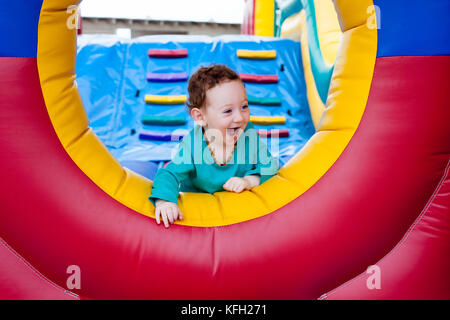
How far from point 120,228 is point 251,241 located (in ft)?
1.04

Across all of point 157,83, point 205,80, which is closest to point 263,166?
point 205,80

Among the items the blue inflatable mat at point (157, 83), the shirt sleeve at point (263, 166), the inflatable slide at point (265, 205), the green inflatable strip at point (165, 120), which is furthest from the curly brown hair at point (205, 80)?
the green inflatable strip at point (165, 120)

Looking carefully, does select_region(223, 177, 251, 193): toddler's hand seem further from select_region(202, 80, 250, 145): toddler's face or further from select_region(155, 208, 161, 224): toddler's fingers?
select_region(155, 208, 161, 224): toddler's fingers

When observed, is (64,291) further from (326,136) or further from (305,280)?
(326,136)

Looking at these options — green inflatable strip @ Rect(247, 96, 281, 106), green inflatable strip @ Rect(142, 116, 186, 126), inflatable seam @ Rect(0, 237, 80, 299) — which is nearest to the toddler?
inflatable seam @ Rect(0, 237, 80, 299)

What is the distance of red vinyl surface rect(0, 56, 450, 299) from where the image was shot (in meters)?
0.87

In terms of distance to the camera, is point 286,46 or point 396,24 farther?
point 286,46

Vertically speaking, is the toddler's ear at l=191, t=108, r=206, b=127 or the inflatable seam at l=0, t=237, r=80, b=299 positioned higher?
the toddler's ear at l=191, t=108, r=206, b=127

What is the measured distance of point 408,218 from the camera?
37.3 inches

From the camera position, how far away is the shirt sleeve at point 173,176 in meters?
0.98

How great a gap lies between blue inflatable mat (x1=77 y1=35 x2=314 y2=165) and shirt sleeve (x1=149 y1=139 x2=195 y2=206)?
1.17 metres

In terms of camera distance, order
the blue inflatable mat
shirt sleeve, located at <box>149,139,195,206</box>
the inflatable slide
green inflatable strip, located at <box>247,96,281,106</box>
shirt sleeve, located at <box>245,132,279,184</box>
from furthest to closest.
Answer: green inflatable strip, located at <box>247,96,281,106</box> < the blue inflatable mat < shirt sleeve, located at <box>245,132,279,184</box> < shirt sleeve, located at <box>149,139,195,206</box> < the inflatable slide

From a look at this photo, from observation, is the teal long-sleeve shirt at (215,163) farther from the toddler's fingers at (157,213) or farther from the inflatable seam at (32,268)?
the inflatable seam at (32,268)
